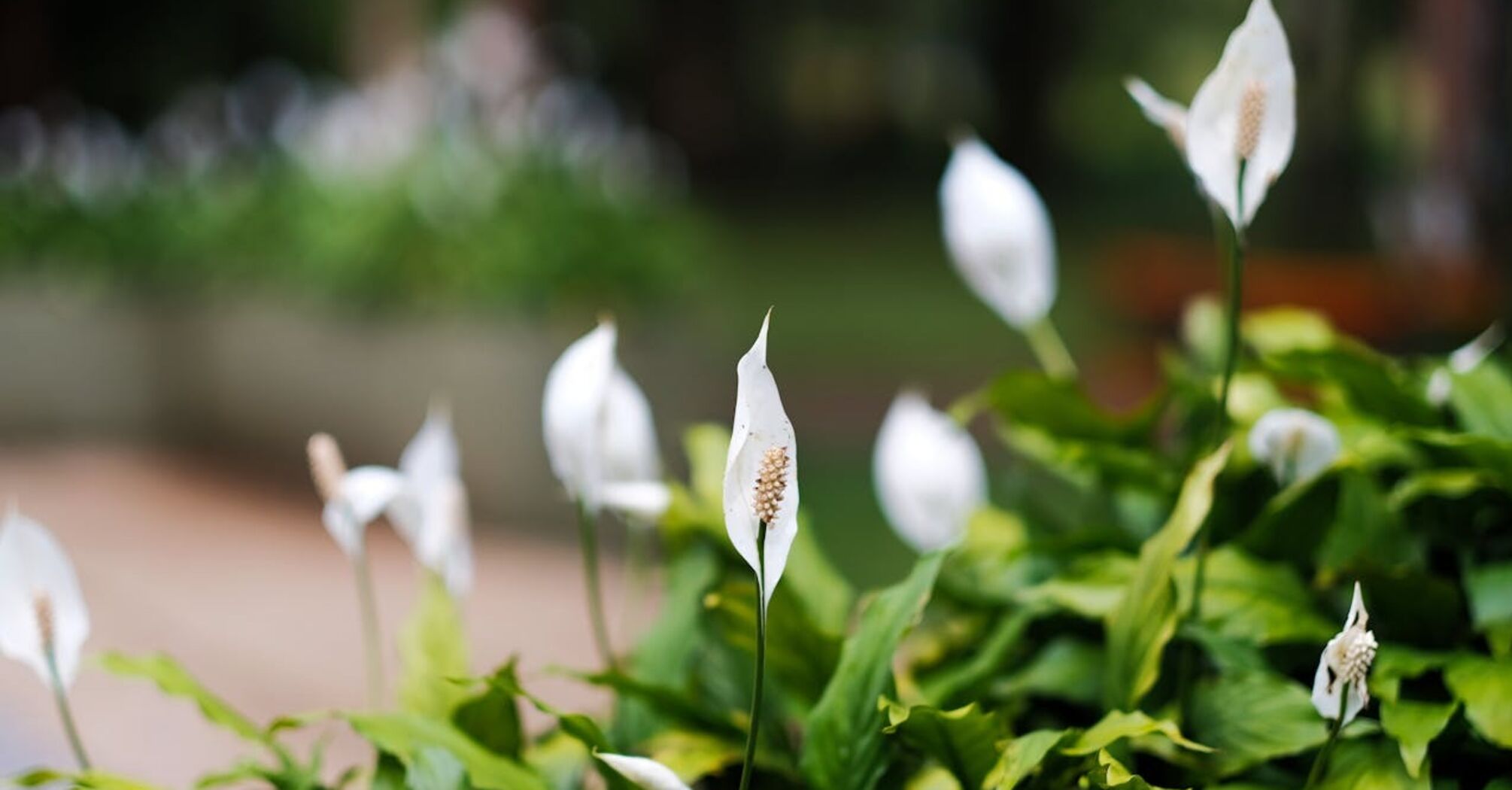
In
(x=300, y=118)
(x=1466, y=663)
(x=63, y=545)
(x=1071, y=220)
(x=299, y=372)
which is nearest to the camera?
(x=1466, y=663)

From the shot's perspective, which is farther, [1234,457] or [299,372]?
[299,372]

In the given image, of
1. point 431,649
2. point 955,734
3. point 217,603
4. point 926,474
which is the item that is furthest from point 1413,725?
point 217,603

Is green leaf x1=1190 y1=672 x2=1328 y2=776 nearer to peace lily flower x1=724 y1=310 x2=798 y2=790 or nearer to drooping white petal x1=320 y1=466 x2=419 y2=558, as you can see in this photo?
peace lily flower x1=724 y1=310 x2=798 y2=790

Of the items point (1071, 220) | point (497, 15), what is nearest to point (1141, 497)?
point (497, 15)

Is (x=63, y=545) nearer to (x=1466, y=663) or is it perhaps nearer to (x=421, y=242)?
(x=421, y=242)

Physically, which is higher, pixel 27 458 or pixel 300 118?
pixel 300 118

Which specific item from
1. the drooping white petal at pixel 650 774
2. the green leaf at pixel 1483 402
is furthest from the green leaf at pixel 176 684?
the green leaf at pixel 1483 402

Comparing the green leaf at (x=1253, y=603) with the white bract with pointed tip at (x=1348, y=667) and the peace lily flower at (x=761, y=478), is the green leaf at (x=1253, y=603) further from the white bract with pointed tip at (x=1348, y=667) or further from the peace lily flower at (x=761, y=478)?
the peace lily flower at (x=761, y=478)

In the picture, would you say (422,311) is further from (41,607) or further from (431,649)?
(41,607)
